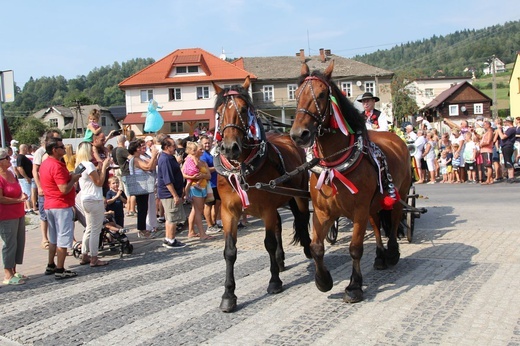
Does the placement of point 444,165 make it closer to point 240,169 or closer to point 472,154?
point 472,154

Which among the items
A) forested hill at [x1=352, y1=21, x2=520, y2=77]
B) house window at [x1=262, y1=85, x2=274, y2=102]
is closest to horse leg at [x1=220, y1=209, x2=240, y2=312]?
house window at [x1=262, y1=85, x2=274, y2=102]

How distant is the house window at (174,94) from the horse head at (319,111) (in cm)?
5519

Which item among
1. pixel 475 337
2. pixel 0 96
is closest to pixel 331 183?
pixel 475 337

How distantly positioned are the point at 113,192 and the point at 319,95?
611 centimetres

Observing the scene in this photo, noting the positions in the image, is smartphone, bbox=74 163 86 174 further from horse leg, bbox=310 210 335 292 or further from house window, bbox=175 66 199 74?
house window, bbox=175 66 199 74

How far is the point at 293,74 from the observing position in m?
62.0

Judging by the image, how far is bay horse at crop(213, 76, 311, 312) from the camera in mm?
5785

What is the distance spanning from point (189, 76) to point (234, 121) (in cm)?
5507

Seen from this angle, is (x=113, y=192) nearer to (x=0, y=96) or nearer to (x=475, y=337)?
(x=0, y=96)

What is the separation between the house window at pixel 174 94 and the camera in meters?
59.6

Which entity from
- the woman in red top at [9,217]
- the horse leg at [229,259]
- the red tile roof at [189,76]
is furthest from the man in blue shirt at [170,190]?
the red tile roof at [189,76]

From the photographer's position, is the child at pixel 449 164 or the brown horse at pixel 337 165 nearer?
the brown horse at pixel 337 165

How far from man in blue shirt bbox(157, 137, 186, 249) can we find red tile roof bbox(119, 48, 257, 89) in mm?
48496

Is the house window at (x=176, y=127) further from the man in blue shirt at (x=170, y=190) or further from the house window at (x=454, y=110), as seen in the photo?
the man in blue shirt at (x=170, y=190)
